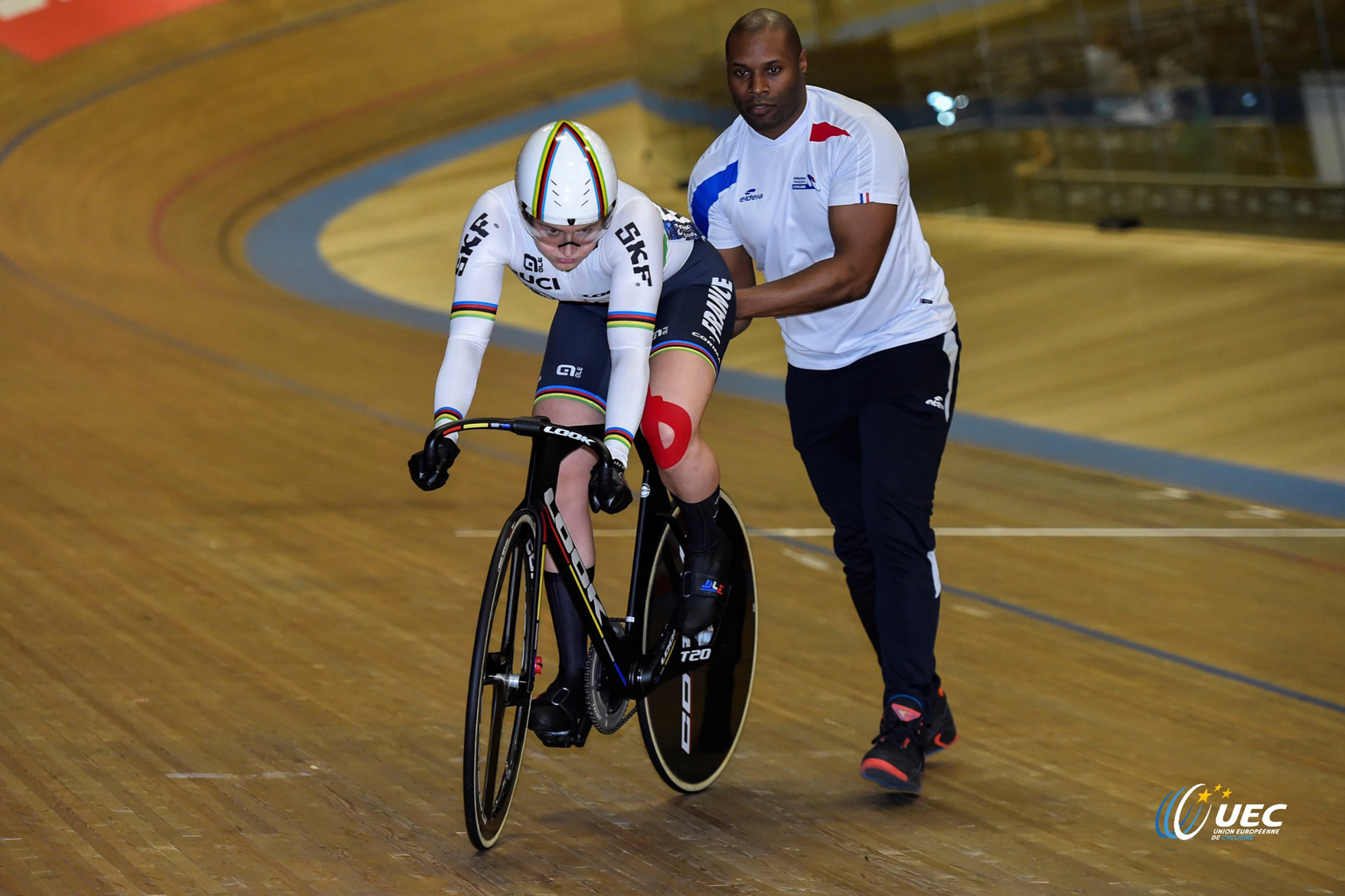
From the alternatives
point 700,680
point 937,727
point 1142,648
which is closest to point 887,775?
point 937,727

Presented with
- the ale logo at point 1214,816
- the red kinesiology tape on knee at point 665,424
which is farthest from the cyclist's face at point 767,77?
the ale logo at point 1214,816

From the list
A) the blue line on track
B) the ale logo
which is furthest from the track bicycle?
the blue line on track

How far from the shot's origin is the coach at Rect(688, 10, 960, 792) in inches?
111

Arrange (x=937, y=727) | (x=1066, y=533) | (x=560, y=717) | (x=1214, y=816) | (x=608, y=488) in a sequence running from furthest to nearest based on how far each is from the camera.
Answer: (x=1066, y=533), (x=937, y=727), (x=1214, y=816), (x=560, y=717), (x=608, y=488)

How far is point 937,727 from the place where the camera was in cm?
306

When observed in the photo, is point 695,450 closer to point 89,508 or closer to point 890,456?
point 890,456

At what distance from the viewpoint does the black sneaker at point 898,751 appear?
9.50 feet

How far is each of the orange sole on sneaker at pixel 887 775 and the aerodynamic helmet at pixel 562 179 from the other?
117 cm

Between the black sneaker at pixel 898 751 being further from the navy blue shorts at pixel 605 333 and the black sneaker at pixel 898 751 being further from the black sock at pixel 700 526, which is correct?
the navy blue shorts at pixel 605 333

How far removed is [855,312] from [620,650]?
0.80 meters

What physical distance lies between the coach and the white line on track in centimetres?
194

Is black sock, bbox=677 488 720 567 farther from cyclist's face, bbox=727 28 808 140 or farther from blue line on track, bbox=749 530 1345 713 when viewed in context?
blue line on track, bbox=749 530 1345 713

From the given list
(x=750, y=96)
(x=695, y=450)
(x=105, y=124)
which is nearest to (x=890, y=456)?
(x=695, y=450)

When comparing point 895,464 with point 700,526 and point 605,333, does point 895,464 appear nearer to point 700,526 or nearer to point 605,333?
point 700,526
